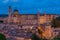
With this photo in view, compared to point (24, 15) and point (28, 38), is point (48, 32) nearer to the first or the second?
point (28, 38)

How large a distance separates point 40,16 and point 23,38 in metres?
34.2

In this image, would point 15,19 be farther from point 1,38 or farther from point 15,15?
point 1,38

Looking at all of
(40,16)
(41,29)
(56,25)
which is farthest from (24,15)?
(41,29)

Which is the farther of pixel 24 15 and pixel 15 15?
pixel 24 15

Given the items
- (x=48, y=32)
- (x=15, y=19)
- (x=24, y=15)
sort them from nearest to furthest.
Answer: (x=48, y=32) < (x=15, y=19) < (x=24, y=15)

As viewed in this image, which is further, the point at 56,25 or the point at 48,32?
the point at 56,25

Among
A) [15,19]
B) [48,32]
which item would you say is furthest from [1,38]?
[15,19]

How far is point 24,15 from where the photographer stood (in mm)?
65125

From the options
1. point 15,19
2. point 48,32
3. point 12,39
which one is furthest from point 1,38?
point 15,19

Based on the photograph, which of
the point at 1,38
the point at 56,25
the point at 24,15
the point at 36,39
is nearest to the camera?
the point at 1,38

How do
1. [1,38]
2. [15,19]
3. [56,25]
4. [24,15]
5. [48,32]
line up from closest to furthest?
[1,38]
[48,32]
[56,25]
[15,19]
[24,15]

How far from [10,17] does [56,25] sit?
16981 millimetres

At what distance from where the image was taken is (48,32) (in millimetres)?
32094

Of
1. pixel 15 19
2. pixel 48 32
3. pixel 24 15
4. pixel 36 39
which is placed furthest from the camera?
pixel 24 15
